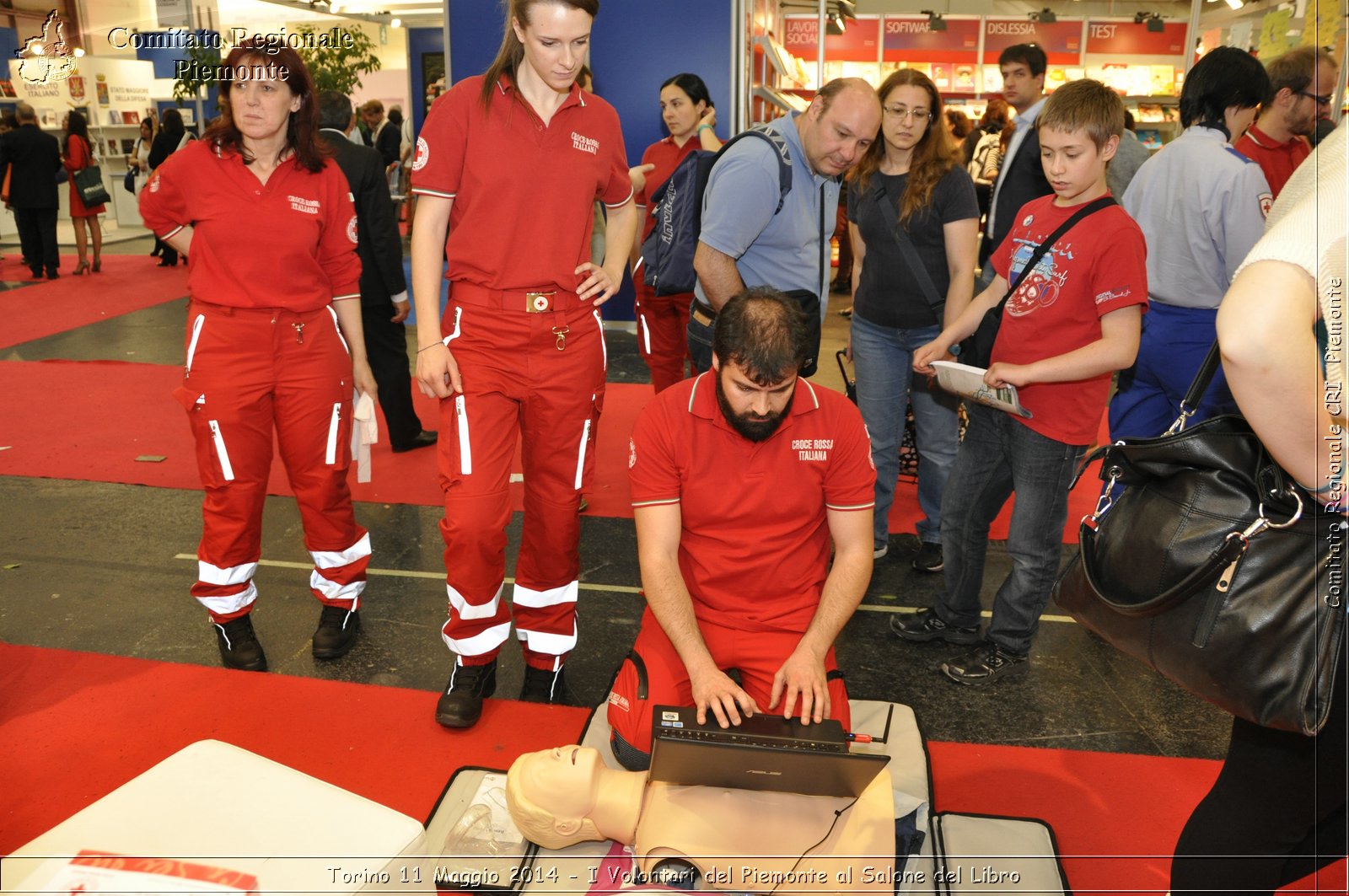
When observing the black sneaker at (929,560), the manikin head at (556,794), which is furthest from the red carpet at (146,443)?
the manikin head at (556,794)

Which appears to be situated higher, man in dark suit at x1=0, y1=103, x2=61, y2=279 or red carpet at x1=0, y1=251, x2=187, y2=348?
man in dark suit at x1=0, y1=103, x2=61, y2=279

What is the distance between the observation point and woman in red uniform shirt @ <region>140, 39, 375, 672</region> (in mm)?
2803

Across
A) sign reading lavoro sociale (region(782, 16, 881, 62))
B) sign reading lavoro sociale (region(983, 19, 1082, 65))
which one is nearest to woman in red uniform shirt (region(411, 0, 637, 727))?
sign reading lavoro sociale (region(782, 16, 881, 62))

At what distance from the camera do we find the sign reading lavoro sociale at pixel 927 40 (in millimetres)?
10133

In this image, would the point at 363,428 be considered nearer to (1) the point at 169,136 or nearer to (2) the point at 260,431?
(2) the point at 260,431

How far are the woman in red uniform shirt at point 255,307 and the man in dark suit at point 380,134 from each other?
9692mm

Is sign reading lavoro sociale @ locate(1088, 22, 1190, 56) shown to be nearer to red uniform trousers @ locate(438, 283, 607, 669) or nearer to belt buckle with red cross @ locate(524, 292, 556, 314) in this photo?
red uniform trousers @ locate(438, 283, 607, 669)

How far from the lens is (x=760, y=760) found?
181 cm

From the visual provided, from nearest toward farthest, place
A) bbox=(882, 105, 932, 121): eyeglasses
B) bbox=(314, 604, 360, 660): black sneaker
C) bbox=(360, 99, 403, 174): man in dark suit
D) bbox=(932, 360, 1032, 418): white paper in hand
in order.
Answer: bbox=(932, 360, 1032, 418): white paper in hand, bbox=(314, 604, 360, 660): black sneaker, bbox=(882, 105, 932, 121): eyeglasses, bbox=(360, 99, 403, 174): man in dark suit

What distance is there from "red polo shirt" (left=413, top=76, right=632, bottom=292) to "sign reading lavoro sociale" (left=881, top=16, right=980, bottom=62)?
8490mm

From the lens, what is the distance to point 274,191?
2859 mm

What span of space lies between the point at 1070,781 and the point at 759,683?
88 centimetres

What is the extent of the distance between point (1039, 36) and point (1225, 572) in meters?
10.2

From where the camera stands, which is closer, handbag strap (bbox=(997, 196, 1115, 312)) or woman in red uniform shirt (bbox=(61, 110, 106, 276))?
handbag strap (bbox=(997, 196, 1115, 312))
